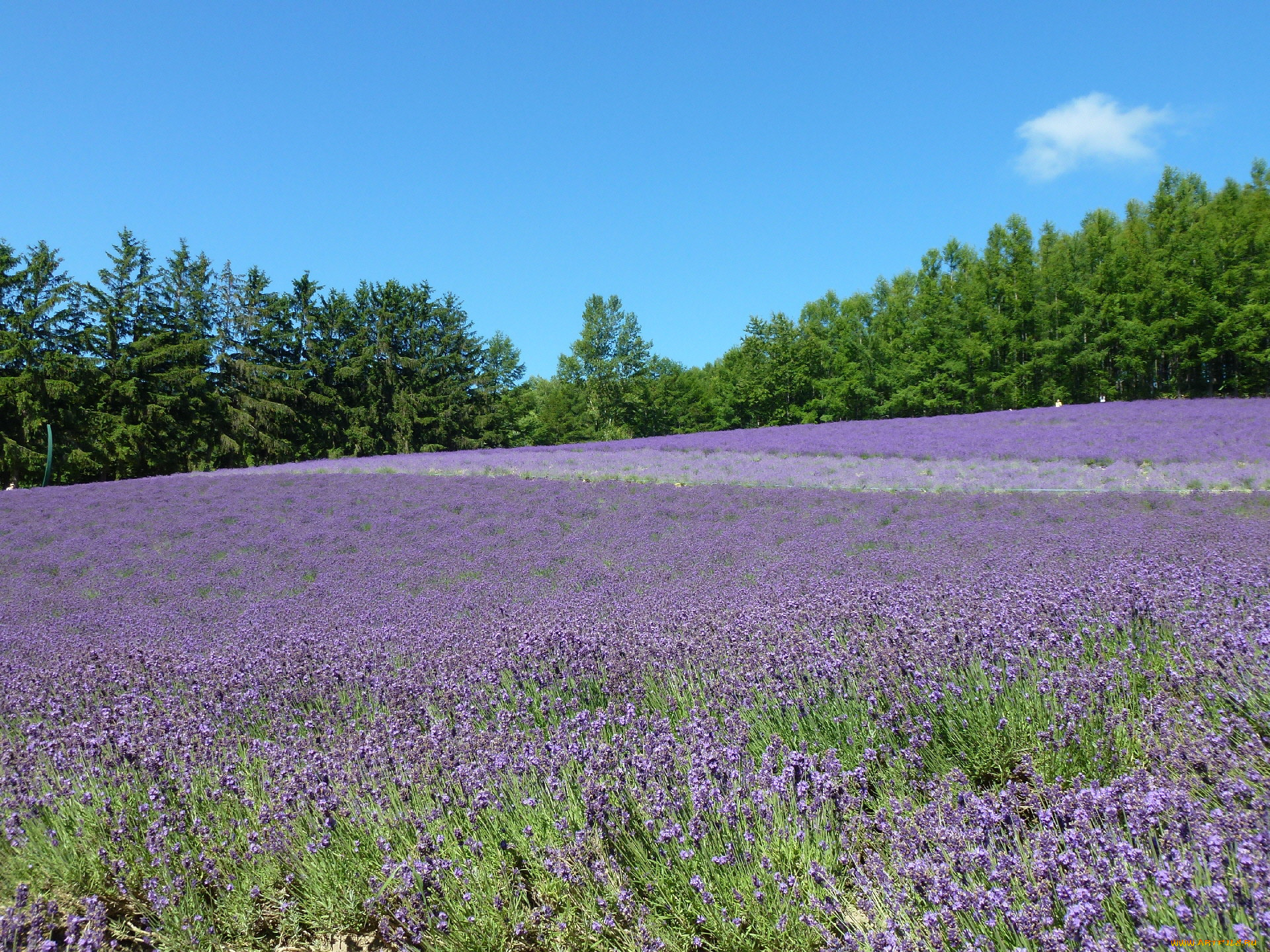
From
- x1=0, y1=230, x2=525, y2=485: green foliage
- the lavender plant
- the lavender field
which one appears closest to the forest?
x1=0, y1=230, x2=525, y2=485: green foliage

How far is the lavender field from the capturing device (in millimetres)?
2045

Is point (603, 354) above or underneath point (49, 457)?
above

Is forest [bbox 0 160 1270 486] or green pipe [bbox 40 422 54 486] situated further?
forest [bbox 0 160 1270 486]

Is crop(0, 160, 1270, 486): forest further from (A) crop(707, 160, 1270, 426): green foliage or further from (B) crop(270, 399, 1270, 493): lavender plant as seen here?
(B) crop(270, 399, 1270, 493): lavender plant

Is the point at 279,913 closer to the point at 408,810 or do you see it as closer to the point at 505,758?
the point at 408,810

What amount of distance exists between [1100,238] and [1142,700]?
47.1 m

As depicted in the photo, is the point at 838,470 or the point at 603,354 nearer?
the point at 838,470

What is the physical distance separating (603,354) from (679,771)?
1962 inches

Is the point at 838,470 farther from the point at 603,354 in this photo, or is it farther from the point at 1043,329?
the point at 603,354

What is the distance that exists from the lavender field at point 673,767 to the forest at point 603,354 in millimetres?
29023

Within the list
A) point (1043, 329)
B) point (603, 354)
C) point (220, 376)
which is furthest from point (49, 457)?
point (1043, 329)

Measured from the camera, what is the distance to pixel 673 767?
288 centimetres

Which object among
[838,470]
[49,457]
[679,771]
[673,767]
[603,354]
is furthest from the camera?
[603,354]

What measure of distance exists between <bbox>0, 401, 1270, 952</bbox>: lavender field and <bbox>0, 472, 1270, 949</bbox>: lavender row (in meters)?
0.02
